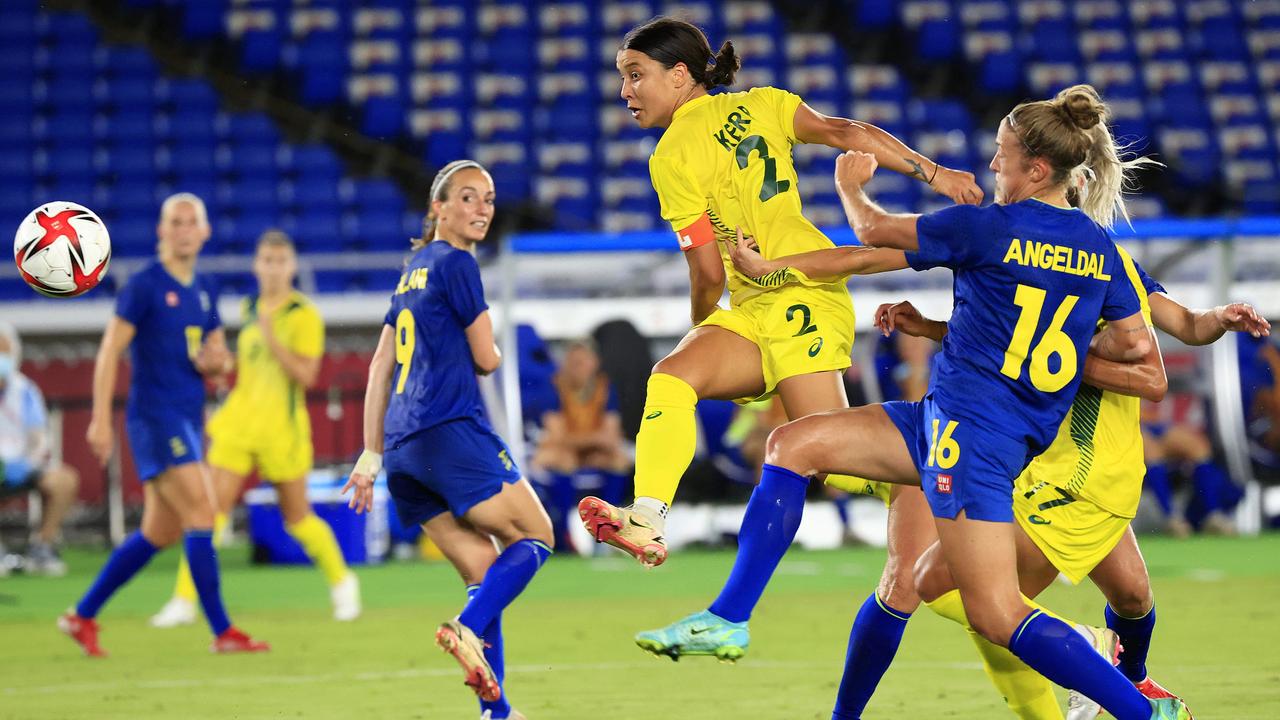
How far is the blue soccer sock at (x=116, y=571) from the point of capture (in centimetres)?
848

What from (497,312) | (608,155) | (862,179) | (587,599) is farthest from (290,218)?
(862,179)

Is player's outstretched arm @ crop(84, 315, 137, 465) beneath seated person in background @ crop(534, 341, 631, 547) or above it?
above

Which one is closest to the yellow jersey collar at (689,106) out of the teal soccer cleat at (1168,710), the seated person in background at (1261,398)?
the teal soccer cleat at (1168,710)

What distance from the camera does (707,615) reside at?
191 inches

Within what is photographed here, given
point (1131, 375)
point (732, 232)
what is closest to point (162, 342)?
point (732, 232)

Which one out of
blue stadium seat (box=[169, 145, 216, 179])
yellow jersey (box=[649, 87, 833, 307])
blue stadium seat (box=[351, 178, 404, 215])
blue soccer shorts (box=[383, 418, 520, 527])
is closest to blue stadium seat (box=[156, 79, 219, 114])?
blue stadium seat (box=[169, 145, 216, 179])

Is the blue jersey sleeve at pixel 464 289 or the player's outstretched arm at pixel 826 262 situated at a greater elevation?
the player's outstretched arm at pixel 826 262

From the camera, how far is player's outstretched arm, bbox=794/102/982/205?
17.2 ft

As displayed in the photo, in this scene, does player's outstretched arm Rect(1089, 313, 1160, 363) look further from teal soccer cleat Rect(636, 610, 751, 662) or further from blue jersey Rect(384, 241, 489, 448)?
blue jersey Rect(384, 241, 489, 448)

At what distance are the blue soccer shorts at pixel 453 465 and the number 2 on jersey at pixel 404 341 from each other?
276 millimetres

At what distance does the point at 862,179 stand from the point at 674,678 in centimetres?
312

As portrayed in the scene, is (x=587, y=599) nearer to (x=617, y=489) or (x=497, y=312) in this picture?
(x=617, y=489)

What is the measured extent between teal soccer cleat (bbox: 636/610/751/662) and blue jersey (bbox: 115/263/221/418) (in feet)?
15.8

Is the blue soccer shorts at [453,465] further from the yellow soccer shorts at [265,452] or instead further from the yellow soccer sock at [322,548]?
the yellow soccer shorts at [265,452]
